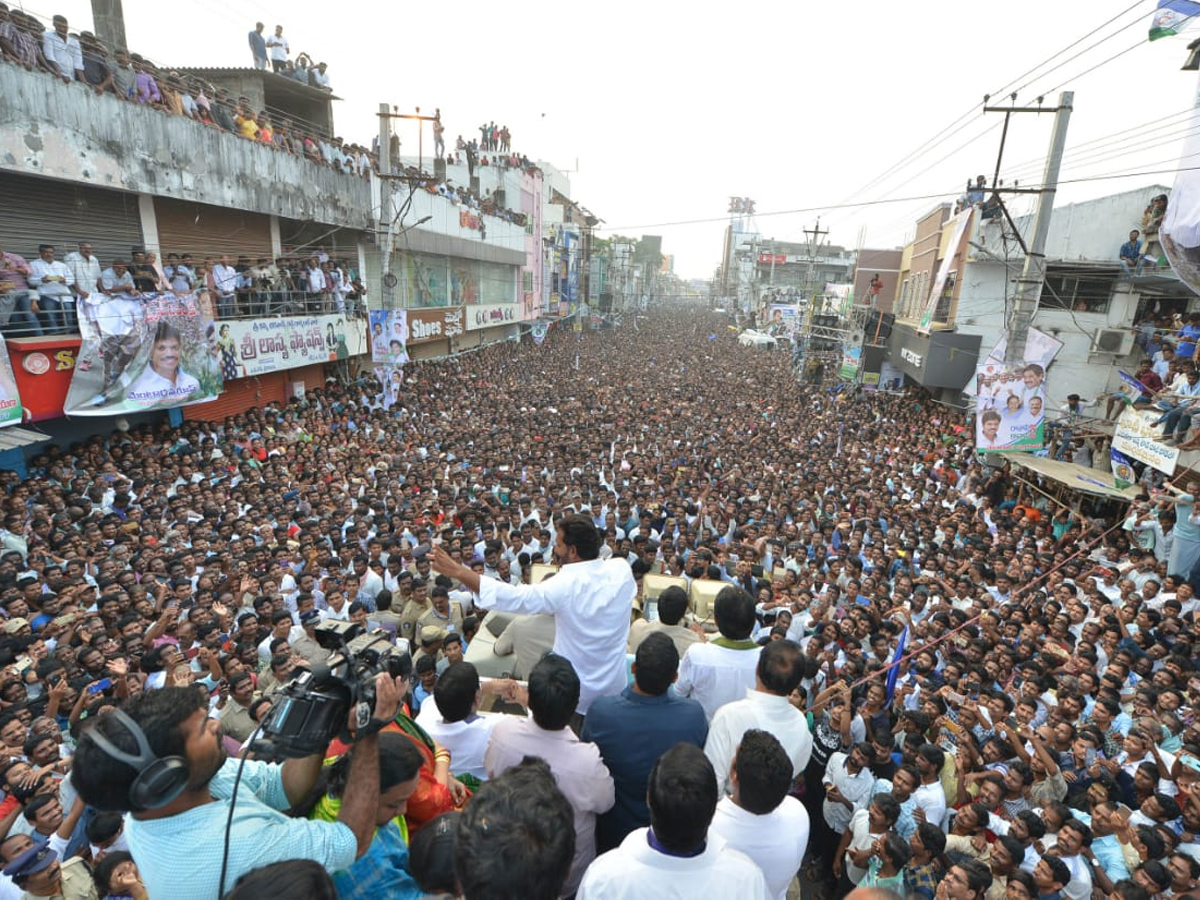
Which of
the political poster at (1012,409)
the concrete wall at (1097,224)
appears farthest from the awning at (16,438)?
the concrete wall at (1097,224)

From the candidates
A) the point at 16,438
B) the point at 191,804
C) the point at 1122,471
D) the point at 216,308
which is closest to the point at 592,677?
the point at 191,804

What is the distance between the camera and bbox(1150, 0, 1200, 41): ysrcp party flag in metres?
7.89

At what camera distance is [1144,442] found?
8.87m

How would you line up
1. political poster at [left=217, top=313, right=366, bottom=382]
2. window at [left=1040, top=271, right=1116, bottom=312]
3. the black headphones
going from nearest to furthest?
the black headphones
political poster at [left=217, top=313, right=366, bottom=382]
window at [left=1040, top=271, right=1116, bottom=312]

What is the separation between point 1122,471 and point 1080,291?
26.6 feet

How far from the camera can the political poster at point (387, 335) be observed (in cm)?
1589

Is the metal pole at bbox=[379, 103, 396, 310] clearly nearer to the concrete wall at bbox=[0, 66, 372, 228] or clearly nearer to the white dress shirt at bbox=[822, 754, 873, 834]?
the concrete wall at bbox=[0, 66, 372, 228]

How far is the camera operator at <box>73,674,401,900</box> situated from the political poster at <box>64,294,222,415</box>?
A: 10.4m

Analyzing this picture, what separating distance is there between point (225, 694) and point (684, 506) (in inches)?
268

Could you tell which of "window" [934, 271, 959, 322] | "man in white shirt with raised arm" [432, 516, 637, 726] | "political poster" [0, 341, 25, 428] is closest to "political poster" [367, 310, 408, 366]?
"political poster" [0, 341, 25, 428]

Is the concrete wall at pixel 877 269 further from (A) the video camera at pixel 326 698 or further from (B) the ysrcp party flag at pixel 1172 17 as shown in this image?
(A) the video camera at pixel 326 698

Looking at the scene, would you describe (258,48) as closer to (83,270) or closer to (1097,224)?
(83,270)

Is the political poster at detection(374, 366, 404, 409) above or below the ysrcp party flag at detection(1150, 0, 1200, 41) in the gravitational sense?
below

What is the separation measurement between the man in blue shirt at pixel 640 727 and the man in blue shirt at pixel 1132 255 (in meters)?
15.5
